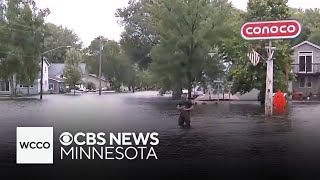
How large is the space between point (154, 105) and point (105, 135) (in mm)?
514

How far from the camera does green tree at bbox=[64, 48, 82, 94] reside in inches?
146

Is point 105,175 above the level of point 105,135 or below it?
below

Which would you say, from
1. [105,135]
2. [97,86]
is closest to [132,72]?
[97,86]

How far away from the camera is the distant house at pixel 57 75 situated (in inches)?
148

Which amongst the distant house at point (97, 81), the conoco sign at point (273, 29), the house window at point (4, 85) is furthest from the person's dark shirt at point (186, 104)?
the house window at point (4, 85)

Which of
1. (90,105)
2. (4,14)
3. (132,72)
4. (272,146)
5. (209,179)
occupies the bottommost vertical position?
(209,179)

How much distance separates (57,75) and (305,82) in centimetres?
234

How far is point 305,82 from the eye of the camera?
4148mm

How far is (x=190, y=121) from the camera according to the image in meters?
3.88

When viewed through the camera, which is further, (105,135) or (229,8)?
(229,8)

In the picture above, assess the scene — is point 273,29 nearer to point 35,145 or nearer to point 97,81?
point 97,81

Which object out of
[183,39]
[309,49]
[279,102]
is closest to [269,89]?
[279,102]

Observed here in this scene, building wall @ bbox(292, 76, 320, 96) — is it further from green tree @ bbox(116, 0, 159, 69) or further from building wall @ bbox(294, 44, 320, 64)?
green tree @ bbox(116, 0, 159, 69)

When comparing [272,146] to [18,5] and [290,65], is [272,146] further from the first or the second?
[18,5]
